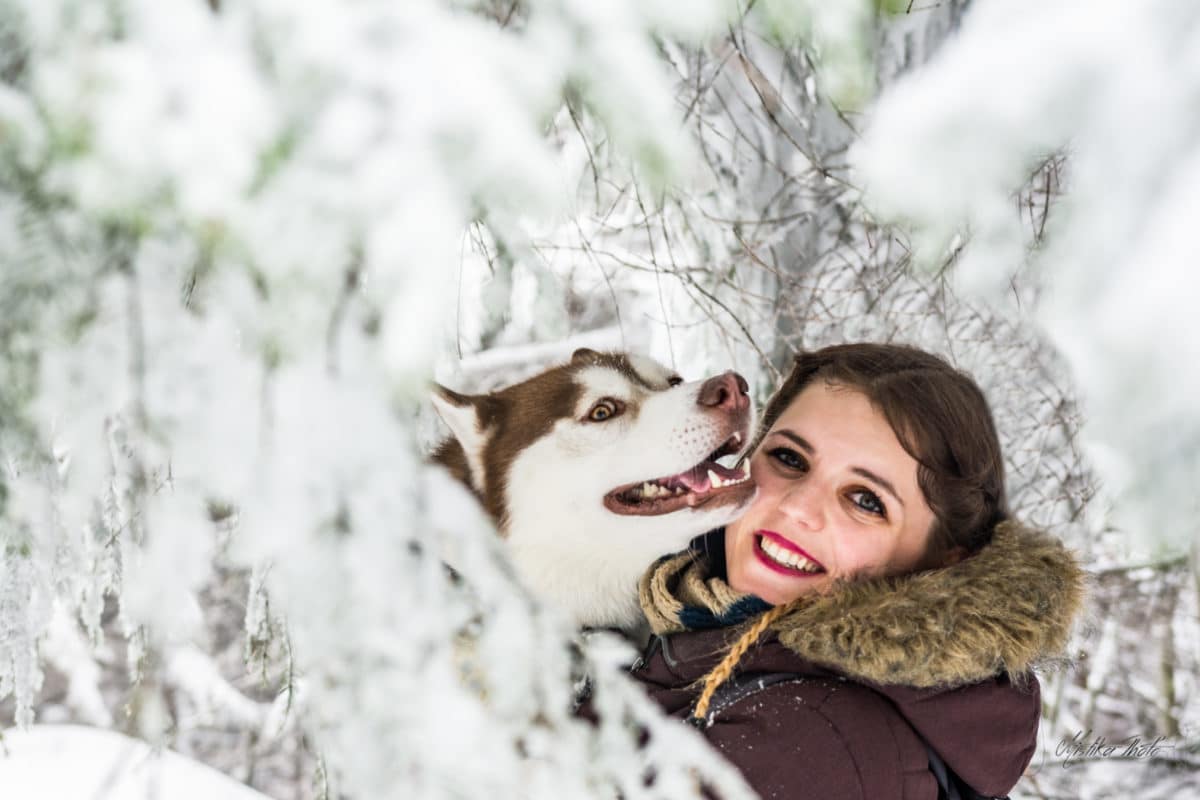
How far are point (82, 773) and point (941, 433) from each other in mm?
2589

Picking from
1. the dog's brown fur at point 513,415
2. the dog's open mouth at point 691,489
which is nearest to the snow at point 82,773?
the dog's brown fur at point 513,415

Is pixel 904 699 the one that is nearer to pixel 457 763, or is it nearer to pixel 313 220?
pixel 457 763

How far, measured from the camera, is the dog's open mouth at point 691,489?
1.92 meters

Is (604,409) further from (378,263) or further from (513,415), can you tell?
(378,263)

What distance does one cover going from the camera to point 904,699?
1.63 metres

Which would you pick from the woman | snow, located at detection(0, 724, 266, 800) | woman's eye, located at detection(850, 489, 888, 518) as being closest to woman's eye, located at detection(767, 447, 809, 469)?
the woman

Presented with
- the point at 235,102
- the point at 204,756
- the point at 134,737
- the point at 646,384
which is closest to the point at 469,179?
the point at 235,102

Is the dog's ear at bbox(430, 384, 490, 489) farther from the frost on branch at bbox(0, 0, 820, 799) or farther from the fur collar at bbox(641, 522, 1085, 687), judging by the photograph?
the frost on branch at bbox(0, 0, 820, 799)

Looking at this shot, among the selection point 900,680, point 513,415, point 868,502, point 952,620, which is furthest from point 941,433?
point 513,415

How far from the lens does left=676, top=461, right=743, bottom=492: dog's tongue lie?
80.8 inches

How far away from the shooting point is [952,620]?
162cm

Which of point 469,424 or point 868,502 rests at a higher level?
point 868,502

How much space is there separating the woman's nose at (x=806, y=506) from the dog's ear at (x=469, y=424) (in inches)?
32.2

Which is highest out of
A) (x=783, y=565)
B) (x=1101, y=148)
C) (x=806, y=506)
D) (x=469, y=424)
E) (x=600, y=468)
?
(x=1101, y=148)
